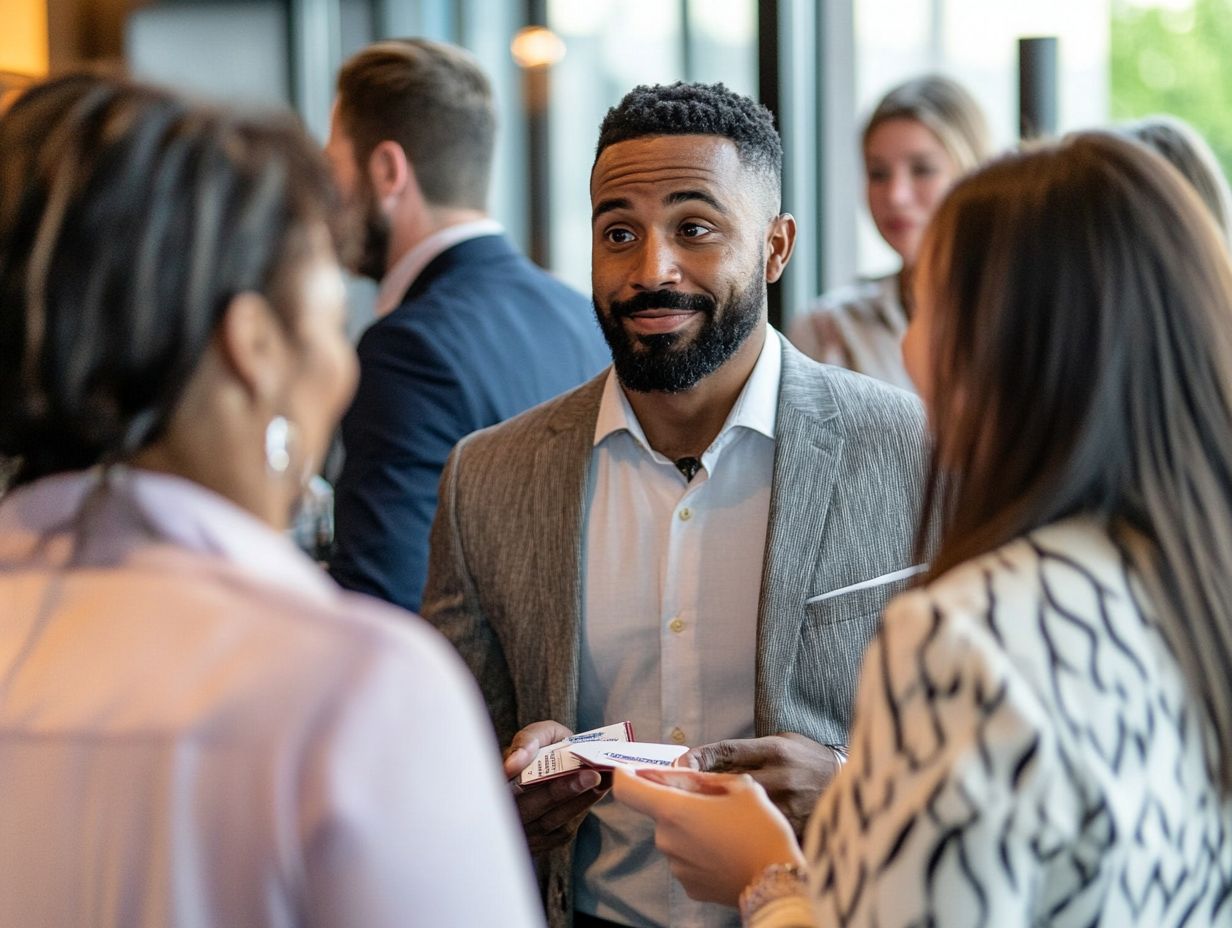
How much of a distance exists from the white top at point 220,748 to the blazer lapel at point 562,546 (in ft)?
3.71

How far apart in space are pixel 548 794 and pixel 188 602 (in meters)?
1.07

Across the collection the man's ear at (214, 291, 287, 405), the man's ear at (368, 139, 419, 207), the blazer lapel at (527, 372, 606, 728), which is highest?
the man's ear at (368, 139, 419, 207)

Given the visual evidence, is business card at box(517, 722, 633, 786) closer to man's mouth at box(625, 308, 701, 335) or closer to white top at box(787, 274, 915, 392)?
man's mouth at box(625, 308, 701, 335)

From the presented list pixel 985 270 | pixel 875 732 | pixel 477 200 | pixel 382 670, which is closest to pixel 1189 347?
pixel 985 270

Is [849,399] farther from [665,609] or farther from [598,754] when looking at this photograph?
[598,754]

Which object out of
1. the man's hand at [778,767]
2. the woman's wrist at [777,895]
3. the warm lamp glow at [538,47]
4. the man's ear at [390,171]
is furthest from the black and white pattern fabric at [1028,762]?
the warm lamp glow at [538,47]

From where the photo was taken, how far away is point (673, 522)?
2.16 metres

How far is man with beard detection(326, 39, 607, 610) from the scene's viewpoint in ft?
9.59

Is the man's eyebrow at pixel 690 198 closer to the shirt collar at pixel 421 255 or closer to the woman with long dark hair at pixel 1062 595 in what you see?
the woman with long dark hair at pixel 1062 595

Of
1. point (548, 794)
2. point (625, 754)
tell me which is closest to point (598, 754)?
point (625, 754)

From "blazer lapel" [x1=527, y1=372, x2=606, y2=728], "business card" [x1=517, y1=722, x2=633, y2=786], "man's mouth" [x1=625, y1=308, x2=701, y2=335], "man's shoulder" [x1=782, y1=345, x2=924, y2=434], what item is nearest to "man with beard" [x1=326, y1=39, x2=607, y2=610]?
"blazer lapel" [x1=527, y1=372, x2=606, y2=728]

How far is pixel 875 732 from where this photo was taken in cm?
119

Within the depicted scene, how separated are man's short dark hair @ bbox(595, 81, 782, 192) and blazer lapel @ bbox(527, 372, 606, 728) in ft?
1.45

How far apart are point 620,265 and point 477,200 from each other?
1350 mm
